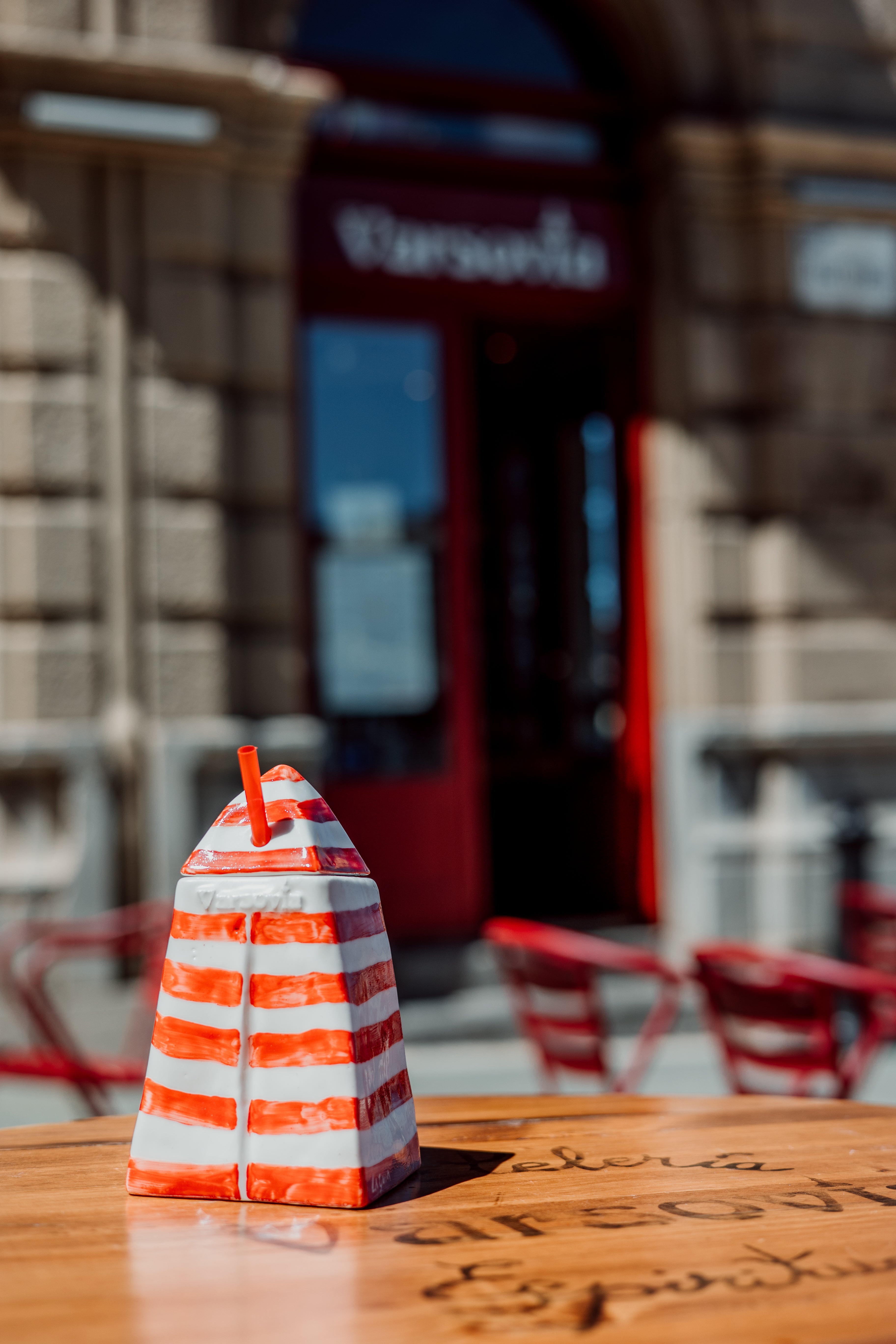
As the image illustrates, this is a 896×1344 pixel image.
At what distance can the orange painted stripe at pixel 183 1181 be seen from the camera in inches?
62.2

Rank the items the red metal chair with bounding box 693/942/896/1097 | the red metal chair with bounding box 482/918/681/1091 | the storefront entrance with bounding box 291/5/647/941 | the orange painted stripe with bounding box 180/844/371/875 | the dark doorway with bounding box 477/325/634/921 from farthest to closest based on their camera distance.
Result: the dark doorway with bounding box 477/325/634/921 < the storefront entrance with bounding box 291/5/647/941 < the red metal chair with bounding box 482/918/681/1091 < the red metal chair with bounding box 693/942/896/1097 < the orange painted stripe with bounding box 180/844/371/875

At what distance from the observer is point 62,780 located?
6.09m

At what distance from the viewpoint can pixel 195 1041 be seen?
1649 millimetres

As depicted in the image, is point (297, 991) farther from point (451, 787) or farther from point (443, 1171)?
point (451, 787)

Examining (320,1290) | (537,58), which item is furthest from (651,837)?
(320,1290)

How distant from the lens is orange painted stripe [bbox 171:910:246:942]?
1640mm

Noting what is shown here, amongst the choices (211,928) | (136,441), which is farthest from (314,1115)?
(136,441)

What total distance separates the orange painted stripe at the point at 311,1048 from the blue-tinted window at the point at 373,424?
18.4 ft

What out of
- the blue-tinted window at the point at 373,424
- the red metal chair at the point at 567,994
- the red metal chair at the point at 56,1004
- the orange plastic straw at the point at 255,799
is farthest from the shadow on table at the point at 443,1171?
the blue-tinted window at the point at 373,424

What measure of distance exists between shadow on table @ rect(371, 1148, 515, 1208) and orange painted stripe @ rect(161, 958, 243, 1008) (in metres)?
0.29

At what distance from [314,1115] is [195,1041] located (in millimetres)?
181

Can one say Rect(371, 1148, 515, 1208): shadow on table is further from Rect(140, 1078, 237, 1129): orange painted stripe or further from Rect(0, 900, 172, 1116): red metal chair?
Rect(0, 900, 172, 1116): red metal chair

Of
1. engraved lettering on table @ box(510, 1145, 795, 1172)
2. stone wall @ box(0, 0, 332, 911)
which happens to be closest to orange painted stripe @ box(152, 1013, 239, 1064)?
engraved lettering on table @ box(510, 1145, 795, 1172)

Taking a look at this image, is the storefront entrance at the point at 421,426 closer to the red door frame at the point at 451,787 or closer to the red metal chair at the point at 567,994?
the red door frame at the point at 451,787
